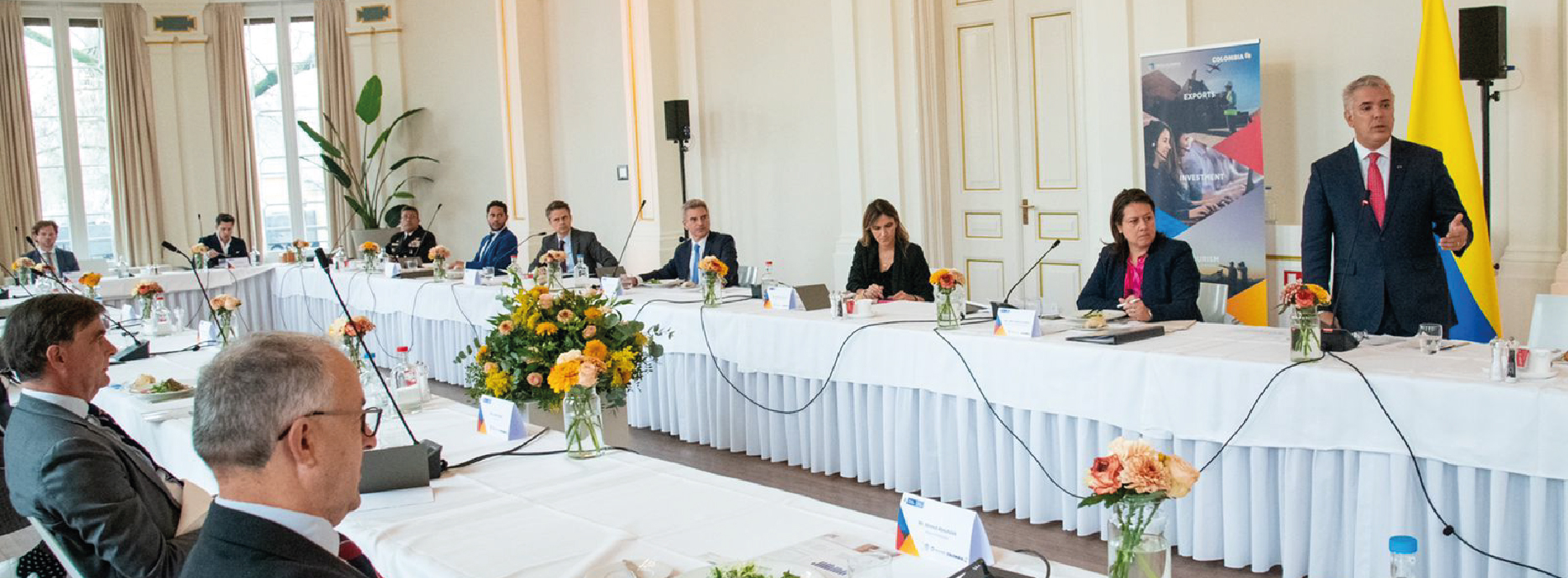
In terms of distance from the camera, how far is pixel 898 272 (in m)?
5.32

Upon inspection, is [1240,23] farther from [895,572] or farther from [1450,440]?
[895,572]

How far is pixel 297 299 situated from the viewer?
8273 mm

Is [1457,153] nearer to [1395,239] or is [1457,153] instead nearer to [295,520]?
[1395,239]

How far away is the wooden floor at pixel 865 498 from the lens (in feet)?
10.9

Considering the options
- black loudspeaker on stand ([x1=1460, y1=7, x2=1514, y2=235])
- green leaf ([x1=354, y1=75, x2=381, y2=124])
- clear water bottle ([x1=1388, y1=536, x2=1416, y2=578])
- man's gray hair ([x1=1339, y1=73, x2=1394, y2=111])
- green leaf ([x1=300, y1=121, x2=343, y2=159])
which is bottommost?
clear water bottle ([x1=1388, y1=536, x2=1416, y2=578])

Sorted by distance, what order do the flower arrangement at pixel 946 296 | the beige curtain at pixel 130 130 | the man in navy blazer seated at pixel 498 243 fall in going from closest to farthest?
the flower arrangement at pixel 946 296, the man in navy blazer seated at pixel 498 243, the beige curtain at pixel 130 130

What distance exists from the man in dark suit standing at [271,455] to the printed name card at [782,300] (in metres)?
3.32

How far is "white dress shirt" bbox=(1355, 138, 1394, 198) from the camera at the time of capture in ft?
12.6

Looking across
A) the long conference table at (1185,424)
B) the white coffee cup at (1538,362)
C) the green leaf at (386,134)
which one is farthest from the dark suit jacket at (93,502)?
the green leaf at (386,134)

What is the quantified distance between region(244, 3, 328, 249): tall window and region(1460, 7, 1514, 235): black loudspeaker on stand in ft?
31.0

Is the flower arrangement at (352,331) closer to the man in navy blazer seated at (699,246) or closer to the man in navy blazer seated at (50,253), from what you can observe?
the man in navy blazer seated at (699,246)

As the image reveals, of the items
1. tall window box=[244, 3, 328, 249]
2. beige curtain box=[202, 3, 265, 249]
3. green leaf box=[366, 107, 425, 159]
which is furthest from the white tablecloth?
tall window box=[244, 3, 328, 249]

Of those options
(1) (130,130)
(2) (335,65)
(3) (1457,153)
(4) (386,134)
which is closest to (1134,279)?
(3) (1457,153)

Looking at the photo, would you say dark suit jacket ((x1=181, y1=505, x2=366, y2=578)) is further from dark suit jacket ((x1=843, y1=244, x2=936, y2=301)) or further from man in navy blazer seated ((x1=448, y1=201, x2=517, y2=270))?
man in navy blazer seated ((x1=448, y1=201, x2=517, y2=270))
